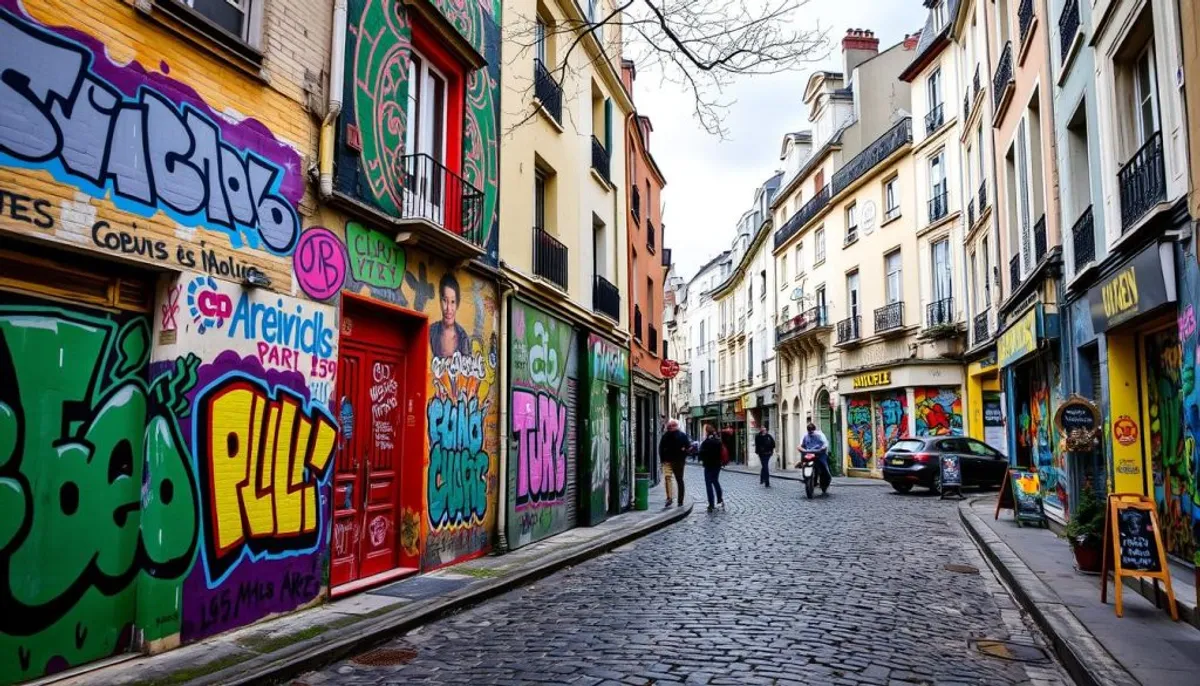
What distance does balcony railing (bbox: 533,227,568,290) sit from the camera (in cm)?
1229

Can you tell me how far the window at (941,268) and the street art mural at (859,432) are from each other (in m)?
4.96

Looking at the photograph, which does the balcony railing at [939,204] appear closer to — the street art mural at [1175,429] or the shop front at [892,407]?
the shop front at [892,407]

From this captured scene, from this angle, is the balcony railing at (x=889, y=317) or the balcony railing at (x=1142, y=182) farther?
the balcony railing at (x=889, y=317)

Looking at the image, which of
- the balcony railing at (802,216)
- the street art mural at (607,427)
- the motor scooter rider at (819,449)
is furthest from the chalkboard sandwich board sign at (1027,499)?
the balcony railing at (802,216)

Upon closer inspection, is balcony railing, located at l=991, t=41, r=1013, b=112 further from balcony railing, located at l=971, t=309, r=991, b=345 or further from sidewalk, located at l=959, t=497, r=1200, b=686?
sidewalk, located at l=959, t=497, r=1200, b=686

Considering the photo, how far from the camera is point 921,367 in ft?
87.8

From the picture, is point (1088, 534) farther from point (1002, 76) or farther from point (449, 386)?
point (1002, 76)

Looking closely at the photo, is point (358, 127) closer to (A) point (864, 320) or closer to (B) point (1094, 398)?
(B) point (1094, 398)

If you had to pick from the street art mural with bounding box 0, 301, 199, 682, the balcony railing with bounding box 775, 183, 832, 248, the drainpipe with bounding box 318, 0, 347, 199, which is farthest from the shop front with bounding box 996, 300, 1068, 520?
the balcony railing with bounding box 775, 183, 832, 248

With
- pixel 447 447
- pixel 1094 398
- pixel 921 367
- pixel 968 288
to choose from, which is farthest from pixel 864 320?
pixel 447 447

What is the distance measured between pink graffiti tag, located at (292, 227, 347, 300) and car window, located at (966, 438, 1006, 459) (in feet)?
59.8

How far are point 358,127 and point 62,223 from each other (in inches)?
126

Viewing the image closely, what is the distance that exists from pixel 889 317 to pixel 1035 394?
44.6 feet

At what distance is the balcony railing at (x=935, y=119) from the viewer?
25.8 meters
